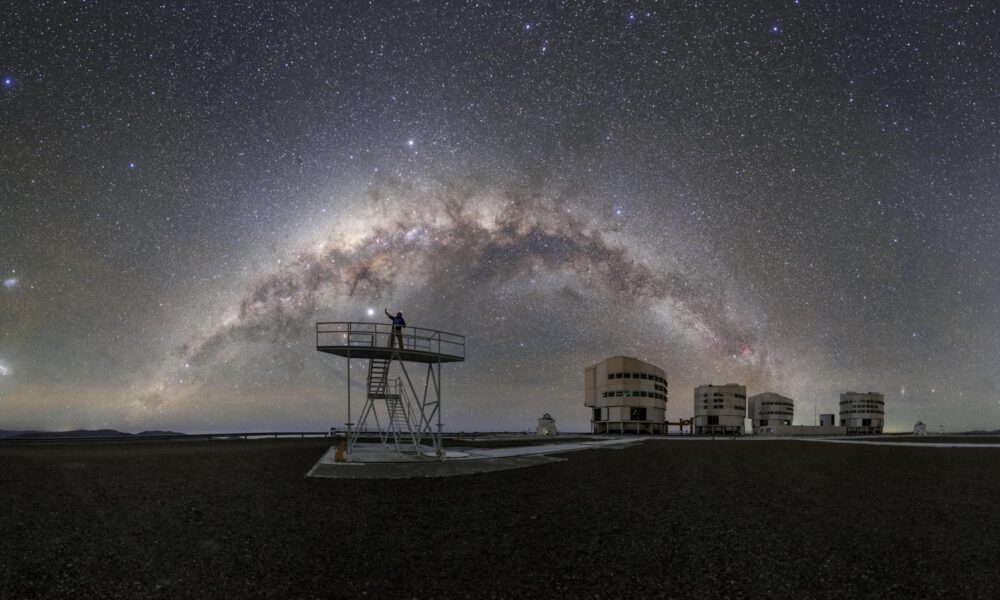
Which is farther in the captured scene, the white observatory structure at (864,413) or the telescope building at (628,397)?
the white observatory structure at (864,413)

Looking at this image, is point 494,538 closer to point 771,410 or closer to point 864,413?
point 771,410

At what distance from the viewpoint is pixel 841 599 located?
512 centimetres

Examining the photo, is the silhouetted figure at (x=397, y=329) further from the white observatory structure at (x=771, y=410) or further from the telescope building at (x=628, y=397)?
the white observatory structure at (x=771, y=410)

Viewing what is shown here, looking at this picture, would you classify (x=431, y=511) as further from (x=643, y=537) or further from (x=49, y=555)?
(x=49, y=555)

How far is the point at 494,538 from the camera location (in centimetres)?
741

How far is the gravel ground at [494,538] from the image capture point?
18.0 feet

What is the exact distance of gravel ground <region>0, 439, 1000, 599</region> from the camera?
18.0 ft

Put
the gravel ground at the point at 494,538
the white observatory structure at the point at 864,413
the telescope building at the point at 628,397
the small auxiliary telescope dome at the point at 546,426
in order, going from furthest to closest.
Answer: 1. the white observatory structure at the point at 864,413
2. the telescope building at the point at 628,397
3. the small auxiliary telescope dome at the point at 546,426
4. the gravel ground at the point at 494,538

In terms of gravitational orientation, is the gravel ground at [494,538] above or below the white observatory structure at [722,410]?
above

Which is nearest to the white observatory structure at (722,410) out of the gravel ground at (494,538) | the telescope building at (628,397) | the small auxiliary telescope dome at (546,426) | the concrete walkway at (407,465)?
the telescope building at (628,397)

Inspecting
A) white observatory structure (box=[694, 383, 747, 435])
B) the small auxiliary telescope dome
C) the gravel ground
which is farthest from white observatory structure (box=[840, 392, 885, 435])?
the gravel ground

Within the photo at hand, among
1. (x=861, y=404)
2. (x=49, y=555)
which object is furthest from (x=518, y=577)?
(x=861, y=404)

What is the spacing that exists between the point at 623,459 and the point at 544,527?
44.8ft

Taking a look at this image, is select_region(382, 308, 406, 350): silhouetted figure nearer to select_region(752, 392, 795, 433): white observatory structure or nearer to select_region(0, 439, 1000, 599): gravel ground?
select_region(0, 439, 1000, 599): gravel ground
